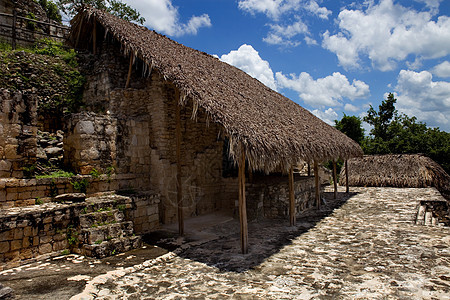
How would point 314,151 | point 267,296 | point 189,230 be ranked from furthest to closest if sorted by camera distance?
point 314,151
point 189,230
point 267,296

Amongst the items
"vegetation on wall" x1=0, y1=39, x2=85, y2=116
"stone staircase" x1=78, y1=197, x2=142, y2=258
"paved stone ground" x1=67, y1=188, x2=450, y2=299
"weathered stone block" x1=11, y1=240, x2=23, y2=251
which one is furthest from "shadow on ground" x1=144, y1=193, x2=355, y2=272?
"vegetation on wall" x1=0, y1=39, x2=85, y2=116

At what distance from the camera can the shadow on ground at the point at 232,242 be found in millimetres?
5184

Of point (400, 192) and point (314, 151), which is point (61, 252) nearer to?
point (314, 151)

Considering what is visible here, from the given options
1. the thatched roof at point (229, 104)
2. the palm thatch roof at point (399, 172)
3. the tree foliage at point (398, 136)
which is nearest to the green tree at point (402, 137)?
the tree foliage at point (398, 136)

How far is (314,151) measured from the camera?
770cm

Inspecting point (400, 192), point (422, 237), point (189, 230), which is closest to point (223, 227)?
point (189, 230)

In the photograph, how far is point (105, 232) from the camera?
550 cm

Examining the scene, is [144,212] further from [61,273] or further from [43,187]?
[61,273]

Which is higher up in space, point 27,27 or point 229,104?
point 27,27

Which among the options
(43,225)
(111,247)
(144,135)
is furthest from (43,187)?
(144,135)

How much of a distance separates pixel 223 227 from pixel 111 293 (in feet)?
12.6

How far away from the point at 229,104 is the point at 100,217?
337 centimetres

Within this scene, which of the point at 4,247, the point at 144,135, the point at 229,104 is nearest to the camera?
the point at 4,247

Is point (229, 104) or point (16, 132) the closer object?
point (16, 132)
